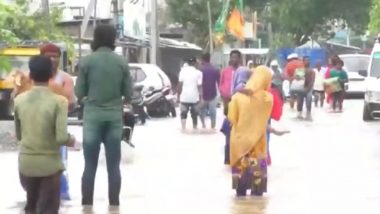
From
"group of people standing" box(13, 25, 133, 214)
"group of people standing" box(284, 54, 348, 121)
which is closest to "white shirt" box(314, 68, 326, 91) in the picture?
"group of people standing" box(284, 54, 348, 121)

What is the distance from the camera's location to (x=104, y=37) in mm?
11398

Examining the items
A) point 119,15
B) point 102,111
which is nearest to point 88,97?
point 102,111

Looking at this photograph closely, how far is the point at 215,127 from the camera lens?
26.2m

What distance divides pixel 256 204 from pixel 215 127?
45.5ft

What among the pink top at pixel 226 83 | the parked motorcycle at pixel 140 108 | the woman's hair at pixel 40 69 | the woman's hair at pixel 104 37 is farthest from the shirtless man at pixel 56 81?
the parked motorcycle at pixel 140 108

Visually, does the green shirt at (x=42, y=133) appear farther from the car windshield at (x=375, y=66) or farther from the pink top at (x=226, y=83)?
the car windshield at (x=375, y=66)

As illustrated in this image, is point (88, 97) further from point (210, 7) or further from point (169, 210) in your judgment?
point (210, 7)

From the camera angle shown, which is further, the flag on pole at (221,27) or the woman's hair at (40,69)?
the flag on pole at (221,27)

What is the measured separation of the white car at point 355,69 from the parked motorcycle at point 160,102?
13.2 metres

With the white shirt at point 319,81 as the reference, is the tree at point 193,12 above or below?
above

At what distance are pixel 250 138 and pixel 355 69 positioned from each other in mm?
35032

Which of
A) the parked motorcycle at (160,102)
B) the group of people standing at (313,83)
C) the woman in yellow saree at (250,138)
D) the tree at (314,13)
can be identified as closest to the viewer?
the woman in yellow saree at (250,138)

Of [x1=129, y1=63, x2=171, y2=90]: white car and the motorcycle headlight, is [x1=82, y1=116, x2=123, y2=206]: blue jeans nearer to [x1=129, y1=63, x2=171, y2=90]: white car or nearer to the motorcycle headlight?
the motorcycle headlight

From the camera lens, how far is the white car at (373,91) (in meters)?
28.0
